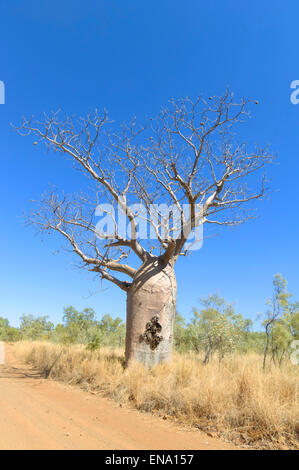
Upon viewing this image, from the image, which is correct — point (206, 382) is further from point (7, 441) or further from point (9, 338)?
point (9, 338)

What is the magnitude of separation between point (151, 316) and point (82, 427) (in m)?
2.72

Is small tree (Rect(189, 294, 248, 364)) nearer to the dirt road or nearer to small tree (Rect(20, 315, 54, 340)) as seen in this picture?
the dirt road

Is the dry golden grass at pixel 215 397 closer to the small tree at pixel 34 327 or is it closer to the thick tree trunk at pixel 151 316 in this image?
the thick tree trunk at pixel 151 316

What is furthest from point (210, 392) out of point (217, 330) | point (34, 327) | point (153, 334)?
point (34, 327)

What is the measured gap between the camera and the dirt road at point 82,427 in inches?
94.8

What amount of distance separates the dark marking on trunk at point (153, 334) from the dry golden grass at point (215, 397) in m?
0.41

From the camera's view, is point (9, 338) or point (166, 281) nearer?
point (166, 281)

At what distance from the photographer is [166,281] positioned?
577cm

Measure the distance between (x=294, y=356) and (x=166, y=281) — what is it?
355cm

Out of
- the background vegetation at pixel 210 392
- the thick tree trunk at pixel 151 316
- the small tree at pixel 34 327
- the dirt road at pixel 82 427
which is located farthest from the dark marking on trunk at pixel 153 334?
the small tree at pixel 34 327

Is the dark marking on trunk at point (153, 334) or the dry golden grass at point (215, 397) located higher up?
the dark marking on trunk at point (153, 334)

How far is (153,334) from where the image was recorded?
17.5 feet

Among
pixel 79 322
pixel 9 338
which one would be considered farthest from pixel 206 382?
pixel 9 338

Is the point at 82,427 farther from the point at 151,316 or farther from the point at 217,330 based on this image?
the point at 217,330
